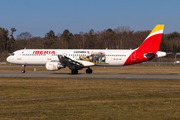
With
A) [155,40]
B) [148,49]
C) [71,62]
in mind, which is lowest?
[71,62]

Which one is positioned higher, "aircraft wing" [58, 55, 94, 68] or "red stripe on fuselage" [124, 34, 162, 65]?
"red stripe on fuselage" [124, 34, 162, 65]

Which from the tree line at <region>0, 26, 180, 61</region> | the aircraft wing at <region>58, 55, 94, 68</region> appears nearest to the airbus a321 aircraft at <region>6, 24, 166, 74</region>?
the aircraft wing at <region>58, 55, 94, 68</region>

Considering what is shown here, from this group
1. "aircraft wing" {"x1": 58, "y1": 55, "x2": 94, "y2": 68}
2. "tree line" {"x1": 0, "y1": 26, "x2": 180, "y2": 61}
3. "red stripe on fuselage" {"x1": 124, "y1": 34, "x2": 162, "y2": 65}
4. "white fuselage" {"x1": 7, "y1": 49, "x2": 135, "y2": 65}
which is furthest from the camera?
"tree line" {"x1": 0, "y1": 26, "x2": 180, "y2": 61}

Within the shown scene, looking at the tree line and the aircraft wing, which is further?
the tree line

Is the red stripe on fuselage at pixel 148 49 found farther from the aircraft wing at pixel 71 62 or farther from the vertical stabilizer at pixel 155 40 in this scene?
the aircraft wing at pixel 71 62

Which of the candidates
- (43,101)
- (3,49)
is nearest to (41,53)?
(43,101)

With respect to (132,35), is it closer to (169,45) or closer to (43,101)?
(169,45)

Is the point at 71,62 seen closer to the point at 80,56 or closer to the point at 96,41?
the point at 80,56

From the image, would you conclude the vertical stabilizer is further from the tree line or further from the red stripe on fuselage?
the tree line

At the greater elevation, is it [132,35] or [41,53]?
[132,35]

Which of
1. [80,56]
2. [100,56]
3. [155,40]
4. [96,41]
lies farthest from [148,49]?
[96,41]

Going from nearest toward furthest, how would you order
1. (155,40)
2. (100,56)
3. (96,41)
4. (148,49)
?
(155,40) < (148,49) < (100,56) < (96,41)

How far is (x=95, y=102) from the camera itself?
14.9 metres

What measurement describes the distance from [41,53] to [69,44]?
85.7m
